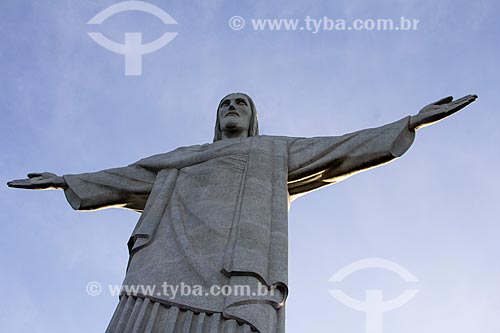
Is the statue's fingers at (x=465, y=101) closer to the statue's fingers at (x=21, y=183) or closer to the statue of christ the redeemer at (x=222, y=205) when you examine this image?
the statue of christ the redeemer at (x=222, y=205)

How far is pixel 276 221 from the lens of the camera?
34.1ft

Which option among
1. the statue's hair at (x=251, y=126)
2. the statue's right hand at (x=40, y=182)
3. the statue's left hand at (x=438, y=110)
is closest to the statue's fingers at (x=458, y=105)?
the statue's left hand at (x=438, y=110)

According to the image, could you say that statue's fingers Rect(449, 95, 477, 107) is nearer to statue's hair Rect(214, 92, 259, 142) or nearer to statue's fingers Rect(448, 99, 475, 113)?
statue's fingers Rect(448, 99, 475, 113)

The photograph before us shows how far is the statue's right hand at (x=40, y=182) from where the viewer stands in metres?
12.5

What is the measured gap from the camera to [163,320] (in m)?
9.09

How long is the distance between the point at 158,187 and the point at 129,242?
1.29 m

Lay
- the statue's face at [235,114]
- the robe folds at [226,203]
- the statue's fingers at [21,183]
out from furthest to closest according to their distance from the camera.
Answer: the statue's face at [235,114] → the statue's fingers at [21,183] → the robe folds at [226,203]

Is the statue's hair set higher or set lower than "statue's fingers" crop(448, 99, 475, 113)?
higher

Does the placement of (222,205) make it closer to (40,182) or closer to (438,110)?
(438,110)

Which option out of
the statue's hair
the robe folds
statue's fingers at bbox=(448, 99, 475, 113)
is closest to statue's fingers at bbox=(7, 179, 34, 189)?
the robe folds

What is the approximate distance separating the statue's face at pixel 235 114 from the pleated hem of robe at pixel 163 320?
4.43 metres

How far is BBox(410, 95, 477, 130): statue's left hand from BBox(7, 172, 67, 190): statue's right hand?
570 centimetres

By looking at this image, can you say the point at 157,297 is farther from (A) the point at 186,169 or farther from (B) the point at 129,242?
(A) the point at 186,169

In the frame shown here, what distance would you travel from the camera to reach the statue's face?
13.1 meters
